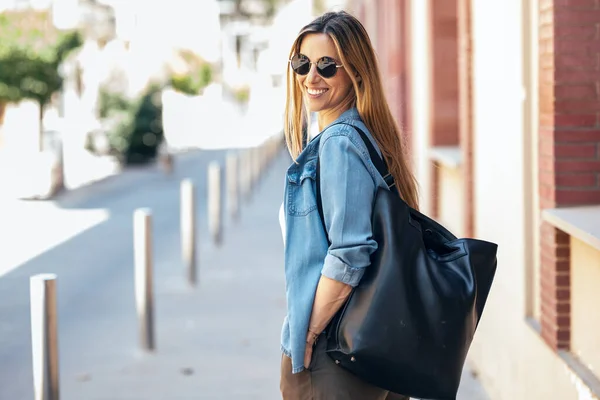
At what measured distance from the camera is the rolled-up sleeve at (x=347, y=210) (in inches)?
97.8

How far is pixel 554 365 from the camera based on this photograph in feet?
14.0

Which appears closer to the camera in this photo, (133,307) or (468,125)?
(468,125)

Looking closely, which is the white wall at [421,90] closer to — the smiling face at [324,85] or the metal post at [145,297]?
Result: the metal post at [145,297]

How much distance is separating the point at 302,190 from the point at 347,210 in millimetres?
175

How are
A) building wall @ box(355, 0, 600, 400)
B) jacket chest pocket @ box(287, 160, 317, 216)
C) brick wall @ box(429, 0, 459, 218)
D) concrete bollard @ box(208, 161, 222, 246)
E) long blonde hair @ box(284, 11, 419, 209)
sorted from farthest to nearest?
concrete bollard @ box(208, 161, 222, 246) → brick wall @ box(429, 0, 459, 218) → building wall @ box(355, 0, 600, 400) → long blonde hair @ box(284, 11, 419, 209) → jacket chest pocket @ box(287, 160, 317, 216)

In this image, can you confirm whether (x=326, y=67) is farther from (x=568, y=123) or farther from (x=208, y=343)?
(x=208, y=343)

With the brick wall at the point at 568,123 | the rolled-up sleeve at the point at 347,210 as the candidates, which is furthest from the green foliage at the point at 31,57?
the rolled-up sleeve at the point at 347,210

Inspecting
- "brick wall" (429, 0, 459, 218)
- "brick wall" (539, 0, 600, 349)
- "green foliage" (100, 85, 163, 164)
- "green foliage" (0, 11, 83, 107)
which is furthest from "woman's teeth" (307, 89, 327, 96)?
"green foliage" (100, 85, 163, 164)

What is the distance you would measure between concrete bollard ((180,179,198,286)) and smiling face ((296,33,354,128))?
6.70 meters

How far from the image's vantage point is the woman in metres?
2.51

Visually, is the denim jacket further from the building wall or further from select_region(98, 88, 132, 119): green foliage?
select_region(98, 88, 132, 119): green foliage

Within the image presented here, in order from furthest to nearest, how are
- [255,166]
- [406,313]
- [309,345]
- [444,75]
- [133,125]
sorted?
[133,125] → [255,166] → [444,75] → [309,345] → [406,313]

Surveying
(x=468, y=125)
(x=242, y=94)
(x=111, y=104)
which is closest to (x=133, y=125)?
(x=111, y=104)

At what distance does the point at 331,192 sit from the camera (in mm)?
2523
